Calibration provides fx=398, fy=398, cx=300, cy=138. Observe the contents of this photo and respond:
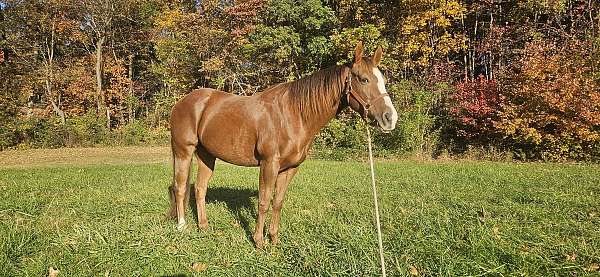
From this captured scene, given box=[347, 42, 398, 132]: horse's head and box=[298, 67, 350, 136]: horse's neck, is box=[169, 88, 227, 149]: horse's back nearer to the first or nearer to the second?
box=[298, 67, 350, 136]: horse's neck

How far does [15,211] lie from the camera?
6242 mm

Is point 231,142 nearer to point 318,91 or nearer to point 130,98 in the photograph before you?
point 318,91

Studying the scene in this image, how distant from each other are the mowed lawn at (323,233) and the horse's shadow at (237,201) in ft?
0.07

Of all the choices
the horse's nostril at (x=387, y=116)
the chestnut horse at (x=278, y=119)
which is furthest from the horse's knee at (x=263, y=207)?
the horse's nostril at (x=387, y=116)

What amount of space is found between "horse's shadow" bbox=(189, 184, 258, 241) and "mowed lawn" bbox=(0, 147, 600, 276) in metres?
0.02

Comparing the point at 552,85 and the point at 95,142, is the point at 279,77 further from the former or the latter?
the point at 552,85

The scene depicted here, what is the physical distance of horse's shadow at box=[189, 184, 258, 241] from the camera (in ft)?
18.9

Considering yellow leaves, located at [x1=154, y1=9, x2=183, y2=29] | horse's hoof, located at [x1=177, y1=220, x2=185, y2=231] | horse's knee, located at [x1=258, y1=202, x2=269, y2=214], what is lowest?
horse's hoof, located at [x1=177, y1=220, x2=185, y2=231]

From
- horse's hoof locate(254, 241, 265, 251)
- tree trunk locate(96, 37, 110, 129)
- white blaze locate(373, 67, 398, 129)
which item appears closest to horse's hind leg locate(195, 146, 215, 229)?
horse's hoof locate(254, 241, 265, 251)

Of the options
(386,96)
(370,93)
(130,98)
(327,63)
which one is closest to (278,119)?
(370,93)

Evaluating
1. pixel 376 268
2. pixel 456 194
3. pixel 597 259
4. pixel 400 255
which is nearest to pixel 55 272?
pixel 376 268

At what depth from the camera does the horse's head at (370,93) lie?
12.7 ft

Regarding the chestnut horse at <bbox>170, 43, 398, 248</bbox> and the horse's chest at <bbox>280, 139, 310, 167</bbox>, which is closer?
the chestnut horse at <bbox>170, 43, 398, 248</bbox>

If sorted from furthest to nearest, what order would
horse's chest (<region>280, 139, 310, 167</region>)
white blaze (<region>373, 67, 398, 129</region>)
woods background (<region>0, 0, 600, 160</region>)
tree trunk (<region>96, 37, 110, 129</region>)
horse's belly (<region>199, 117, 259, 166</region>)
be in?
1. tree trunk (<region>96, 37, 110, 129</region>)
2. woods background (<region>0, 0, 600, 160</region>)
3. horse's belly (<region>199, 117, 259, 166</region>)
4. horse's chest (<region>280, 139, 310, 167</region>)
5. white blaze (<region>373, 67, 398, 129</region>)
